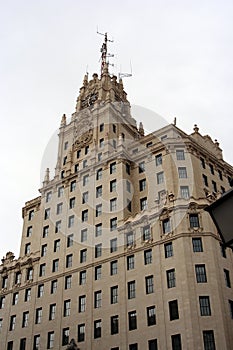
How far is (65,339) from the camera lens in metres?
54.9

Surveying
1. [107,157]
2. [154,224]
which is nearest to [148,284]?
[154,224]

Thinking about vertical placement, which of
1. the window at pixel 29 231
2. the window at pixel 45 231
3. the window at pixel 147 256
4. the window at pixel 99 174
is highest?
the window at pixel 99 174

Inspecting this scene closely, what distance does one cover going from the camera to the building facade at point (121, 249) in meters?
47.2

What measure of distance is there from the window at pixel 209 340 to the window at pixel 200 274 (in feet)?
18.4

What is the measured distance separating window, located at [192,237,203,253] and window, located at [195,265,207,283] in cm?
205

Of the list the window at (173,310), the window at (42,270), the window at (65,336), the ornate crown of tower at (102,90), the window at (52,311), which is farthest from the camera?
the ornate crown of tower at (102,90)

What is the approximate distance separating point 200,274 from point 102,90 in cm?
4577

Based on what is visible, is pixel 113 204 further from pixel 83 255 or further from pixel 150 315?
pixel 150 315

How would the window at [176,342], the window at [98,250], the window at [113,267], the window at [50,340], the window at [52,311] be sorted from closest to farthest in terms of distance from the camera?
the window at [176,342] → the window at [113,267] → the window at [50,340] → the window at [98,250] → the window at [52,311]

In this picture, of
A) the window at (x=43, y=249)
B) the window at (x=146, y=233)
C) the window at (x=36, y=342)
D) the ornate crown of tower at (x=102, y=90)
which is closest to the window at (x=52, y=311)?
the window at (x=36, y=342)

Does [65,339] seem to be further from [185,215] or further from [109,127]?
[109,127]

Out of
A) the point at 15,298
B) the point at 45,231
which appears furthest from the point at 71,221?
the point at 15,298

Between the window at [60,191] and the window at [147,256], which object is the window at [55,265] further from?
the window at [147,256]

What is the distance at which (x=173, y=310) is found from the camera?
46.7 m
